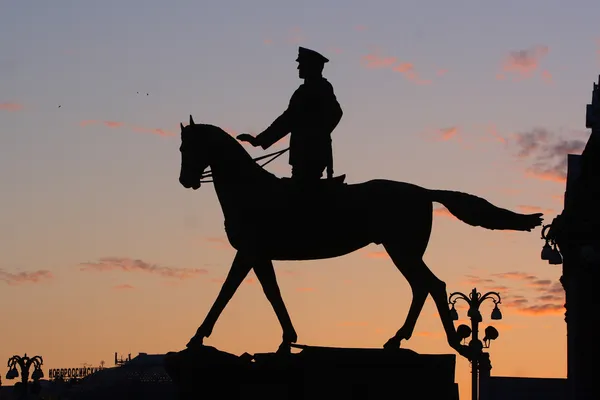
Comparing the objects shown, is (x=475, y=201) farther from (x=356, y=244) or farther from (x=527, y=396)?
(x=527, y=396)

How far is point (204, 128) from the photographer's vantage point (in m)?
23.4

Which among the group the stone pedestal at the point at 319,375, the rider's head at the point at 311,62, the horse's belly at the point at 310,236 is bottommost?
the stone pedestal at the point at 319,375

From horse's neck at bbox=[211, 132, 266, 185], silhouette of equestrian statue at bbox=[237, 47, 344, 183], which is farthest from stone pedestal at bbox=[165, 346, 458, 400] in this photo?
silhouette of equestrian statue at bbox=[237, 47, 344, 183]

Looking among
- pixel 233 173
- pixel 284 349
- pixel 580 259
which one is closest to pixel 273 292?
pixel 284 349

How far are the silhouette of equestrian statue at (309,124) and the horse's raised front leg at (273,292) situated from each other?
4.04 feet

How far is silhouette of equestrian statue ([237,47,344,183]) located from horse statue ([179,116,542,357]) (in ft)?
0.95

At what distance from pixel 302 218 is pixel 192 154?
5.46 ft

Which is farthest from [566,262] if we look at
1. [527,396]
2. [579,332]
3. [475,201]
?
[475,201]

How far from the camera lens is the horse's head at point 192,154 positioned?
76.6ft

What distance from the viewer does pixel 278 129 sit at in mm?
23734

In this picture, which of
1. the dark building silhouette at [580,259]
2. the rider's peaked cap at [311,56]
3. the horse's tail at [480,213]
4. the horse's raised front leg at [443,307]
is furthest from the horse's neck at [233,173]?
the dark building silhouette at [580,259]

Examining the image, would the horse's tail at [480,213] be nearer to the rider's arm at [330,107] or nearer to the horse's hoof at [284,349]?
the rider's arm at [330,107]

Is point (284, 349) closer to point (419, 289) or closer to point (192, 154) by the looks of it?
point (419, 289)

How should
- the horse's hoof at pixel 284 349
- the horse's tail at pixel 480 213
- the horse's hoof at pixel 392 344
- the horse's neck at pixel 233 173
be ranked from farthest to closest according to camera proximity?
the horse's tail at pixel 480 213 → the horse's neck at pixel 233 173 → the horse's hoof at pixel 392 344 → the horse's hoof at pixel 284 349
